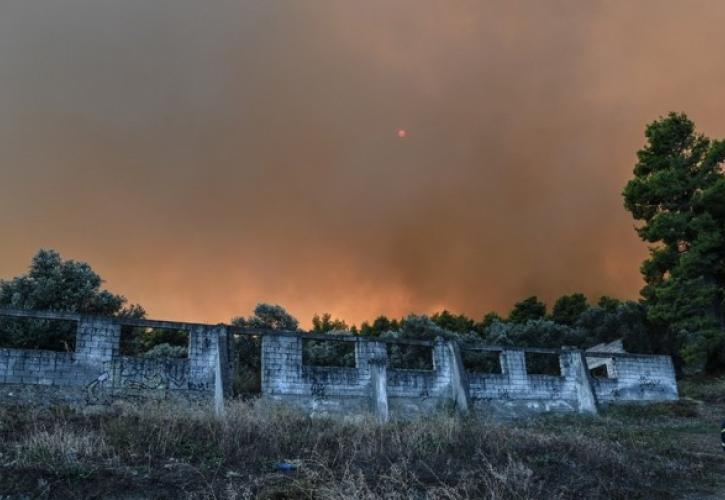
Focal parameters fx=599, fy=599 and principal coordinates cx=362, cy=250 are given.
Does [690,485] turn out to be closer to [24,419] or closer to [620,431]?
[620,431]

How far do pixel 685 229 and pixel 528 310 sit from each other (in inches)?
999

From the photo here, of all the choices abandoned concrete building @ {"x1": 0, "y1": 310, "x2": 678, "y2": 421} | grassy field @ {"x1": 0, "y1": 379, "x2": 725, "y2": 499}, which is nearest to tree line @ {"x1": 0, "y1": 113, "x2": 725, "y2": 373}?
abandoned concrete building @ {"x1": 0, "y1": 310, "x2": 678, "y2": 421}

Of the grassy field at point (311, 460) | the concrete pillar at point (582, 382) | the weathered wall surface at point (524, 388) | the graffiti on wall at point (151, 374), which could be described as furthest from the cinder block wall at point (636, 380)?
the graffiti on wall at point (151, 374)

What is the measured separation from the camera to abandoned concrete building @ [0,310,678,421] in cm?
1720

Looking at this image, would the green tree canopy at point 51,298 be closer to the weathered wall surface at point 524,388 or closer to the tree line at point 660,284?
the tree line at point 660,284

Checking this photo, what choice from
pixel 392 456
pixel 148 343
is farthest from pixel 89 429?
pixel 148 343

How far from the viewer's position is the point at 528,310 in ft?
181

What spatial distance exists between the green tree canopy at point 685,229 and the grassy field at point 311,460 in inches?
663

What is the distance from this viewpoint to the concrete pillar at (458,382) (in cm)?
2211

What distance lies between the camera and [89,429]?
11.5 meters

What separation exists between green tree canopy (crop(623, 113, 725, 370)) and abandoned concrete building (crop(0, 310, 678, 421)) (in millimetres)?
2987

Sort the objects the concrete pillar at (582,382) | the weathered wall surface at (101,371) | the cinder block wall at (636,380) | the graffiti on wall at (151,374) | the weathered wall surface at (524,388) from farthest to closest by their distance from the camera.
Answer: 1. the cinder block wall at (636,380)
2. the concrete pillar at (582,382)
3. the weathered wall surface at (524,388)
4. the graffiti on wall at (151,374)
5. the weathered wall surface at (101,371)

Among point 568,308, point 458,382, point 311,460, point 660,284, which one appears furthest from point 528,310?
point 311,460

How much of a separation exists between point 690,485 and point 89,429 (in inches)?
445
